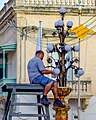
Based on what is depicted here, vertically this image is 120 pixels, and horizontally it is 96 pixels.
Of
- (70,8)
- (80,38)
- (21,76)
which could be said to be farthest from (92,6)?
(21,76)

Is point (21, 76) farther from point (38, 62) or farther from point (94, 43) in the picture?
point (38, 62)

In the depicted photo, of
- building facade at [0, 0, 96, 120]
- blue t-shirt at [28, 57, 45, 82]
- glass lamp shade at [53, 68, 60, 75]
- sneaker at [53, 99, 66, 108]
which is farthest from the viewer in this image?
building facade at [0, 0, 96, 120]

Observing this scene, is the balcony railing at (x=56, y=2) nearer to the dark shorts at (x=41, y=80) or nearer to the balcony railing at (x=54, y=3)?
the balcony railing at (x=54, y=3)

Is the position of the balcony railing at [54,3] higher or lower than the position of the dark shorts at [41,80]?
higher

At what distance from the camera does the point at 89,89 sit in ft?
94.5

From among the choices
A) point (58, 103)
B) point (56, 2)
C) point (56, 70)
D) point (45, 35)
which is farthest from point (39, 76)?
point (56, 2)

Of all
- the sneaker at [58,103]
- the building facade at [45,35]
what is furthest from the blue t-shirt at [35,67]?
the building facade at [45,35]

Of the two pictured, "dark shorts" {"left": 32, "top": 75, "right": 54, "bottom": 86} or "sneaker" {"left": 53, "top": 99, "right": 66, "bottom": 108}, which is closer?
"dark shorts" {"left": 32, "top": 75, "right": 54, "bottom": 86}

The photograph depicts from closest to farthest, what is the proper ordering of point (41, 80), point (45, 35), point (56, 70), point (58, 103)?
point (41, 80) → point (58, 103) → point (56, 70) → point (45, 35)

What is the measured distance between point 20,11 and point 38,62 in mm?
13726

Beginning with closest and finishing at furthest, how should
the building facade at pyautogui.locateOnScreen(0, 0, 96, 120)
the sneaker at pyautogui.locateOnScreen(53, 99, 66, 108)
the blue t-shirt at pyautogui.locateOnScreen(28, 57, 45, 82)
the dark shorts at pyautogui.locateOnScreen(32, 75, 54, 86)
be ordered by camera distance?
the dark shorts at pyautogui.locateOnScreen(32, 75, 54, 86) < the blue t-shirt at pyautogui.locateOnScreen(28, 57, 45, 82) < the sneaker at pyautogui.locateOnScreen(53, 99, 66, 108) < the building facade at pyautogui.locateOnScreen(0, 0, 96, 120)

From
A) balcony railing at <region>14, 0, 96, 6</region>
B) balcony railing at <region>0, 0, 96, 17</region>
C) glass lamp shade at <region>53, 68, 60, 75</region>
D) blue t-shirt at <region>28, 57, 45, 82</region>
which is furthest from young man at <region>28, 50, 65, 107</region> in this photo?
balcony railing at <region>14, 0, 96, 6</region>

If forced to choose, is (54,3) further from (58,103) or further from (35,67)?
(35,67)

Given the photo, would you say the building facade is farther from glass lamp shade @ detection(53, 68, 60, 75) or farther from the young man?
the young man
